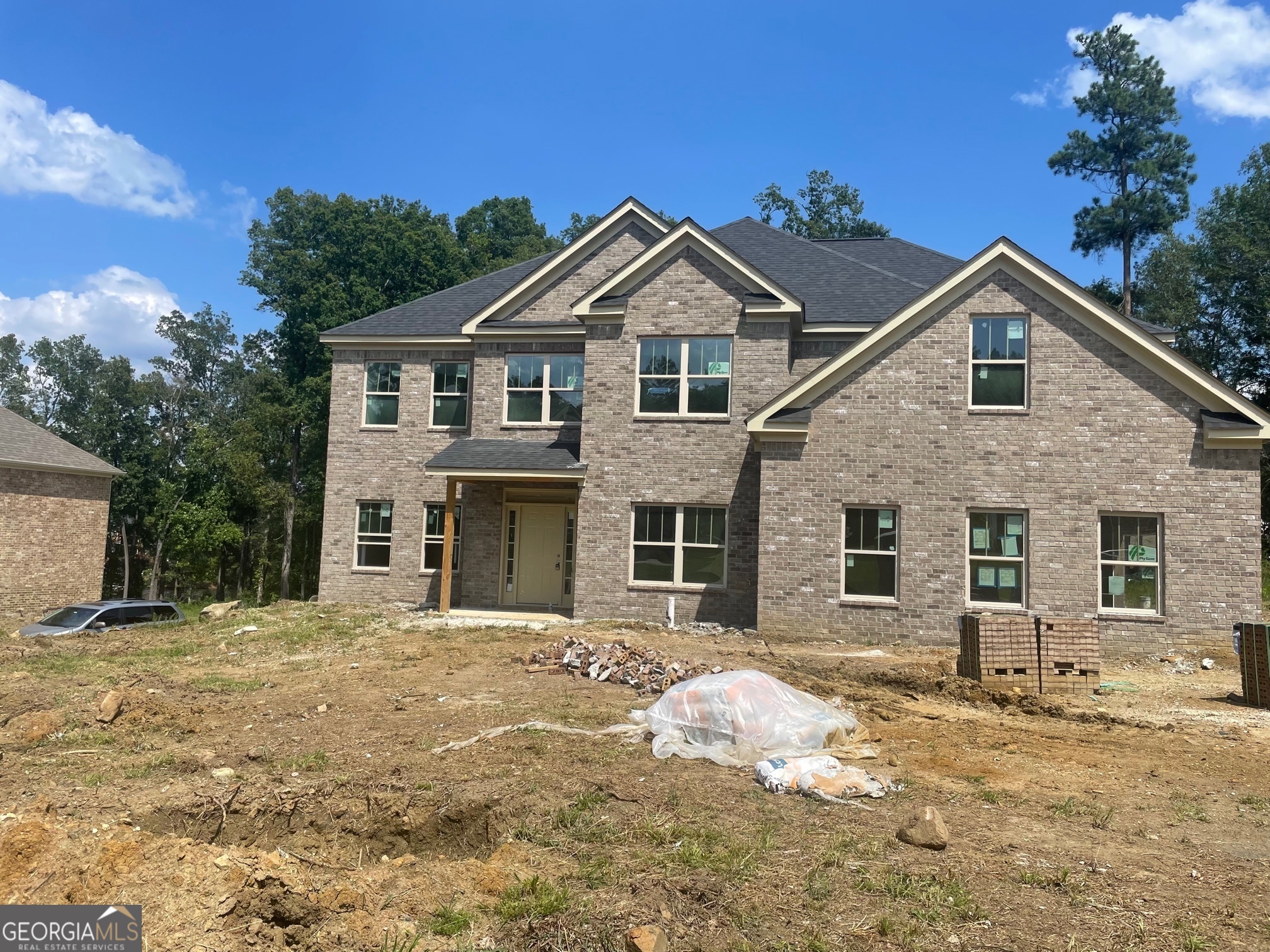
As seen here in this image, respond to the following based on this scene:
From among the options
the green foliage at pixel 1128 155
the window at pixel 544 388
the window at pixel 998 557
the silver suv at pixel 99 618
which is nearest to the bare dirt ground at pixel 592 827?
the window at pixel 998 557

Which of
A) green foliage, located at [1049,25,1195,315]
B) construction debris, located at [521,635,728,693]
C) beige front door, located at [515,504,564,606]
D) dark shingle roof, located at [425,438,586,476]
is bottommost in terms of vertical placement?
construction debris, located at [521,635,728,693]

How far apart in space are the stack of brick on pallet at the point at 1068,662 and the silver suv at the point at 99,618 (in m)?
17.3

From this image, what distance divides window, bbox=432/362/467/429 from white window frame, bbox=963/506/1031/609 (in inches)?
467

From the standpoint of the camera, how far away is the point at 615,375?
18.3m

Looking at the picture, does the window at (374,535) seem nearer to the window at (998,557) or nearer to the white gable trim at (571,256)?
the white gable trim at (571,256)

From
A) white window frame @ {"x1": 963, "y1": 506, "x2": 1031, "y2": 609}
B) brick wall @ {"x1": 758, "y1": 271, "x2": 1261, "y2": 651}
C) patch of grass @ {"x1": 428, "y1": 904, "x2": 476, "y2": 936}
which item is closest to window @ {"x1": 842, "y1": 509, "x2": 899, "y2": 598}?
brick wall @ {"x1": 758, "y1": 271, "x2": 1261, "y2": 651}

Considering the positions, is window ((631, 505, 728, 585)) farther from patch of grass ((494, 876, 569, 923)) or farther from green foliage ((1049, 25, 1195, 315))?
green foliage ((1049, 25, 1195, 315))

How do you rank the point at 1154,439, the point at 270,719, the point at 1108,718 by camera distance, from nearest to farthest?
the point at 270,719, the point at 1108,718, the point at 1154,439

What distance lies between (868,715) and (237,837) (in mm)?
6750

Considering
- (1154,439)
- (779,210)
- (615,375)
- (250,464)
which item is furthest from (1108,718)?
(779,210)

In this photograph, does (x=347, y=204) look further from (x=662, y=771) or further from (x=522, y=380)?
(x=662, y=771)

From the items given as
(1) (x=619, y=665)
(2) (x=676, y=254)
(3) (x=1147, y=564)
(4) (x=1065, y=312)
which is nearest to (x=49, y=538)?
(2) (x=676, y=254)

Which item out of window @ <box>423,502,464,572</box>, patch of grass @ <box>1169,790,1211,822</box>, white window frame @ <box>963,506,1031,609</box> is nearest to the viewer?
patch of grass @ <box>1169,790,1211,822</box>

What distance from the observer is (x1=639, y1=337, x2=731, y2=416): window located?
18.0 metres
